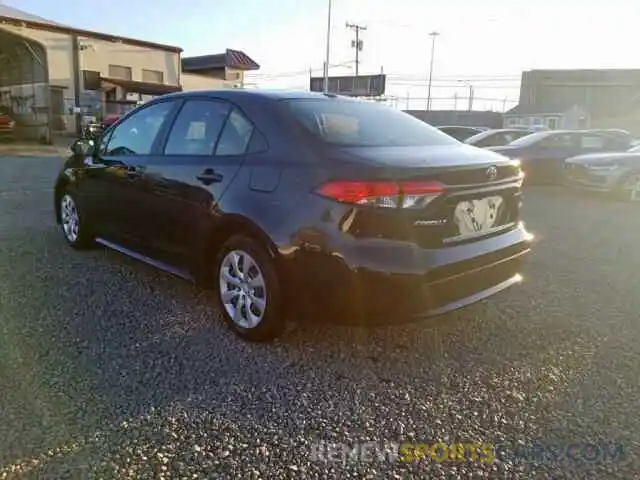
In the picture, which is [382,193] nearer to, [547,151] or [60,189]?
[60,189]

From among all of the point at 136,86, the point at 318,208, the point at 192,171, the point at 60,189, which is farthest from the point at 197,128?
the point at 136,86

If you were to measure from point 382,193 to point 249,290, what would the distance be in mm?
1056

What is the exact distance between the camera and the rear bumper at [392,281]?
2652 mm

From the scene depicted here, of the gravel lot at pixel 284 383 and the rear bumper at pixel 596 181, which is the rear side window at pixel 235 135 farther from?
the rear bumper at pixel 596 181

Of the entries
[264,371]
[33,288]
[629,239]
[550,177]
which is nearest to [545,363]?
[264,371]

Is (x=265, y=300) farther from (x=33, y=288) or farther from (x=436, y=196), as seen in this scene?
(x=33, y=288)

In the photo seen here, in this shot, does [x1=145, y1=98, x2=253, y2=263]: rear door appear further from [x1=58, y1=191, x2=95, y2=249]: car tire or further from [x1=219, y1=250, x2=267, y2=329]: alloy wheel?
[x1=58, y1=191, x2=95, y2=249]: car tire

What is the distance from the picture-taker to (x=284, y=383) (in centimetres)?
276

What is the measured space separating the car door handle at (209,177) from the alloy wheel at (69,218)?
86.6 inches

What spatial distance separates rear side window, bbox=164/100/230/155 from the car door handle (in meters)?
0.14

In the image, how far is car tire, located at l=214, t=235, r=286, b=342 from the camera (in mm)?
3010

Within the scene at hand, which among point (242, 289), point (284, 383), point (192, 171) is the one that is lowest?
point (284, 383)

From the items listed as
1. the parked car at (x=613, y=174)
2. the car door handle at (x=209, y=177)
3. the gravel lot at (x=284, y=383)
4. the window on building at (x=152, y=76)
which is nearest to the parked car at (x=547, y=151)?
the parked car at (x=613, y=174)

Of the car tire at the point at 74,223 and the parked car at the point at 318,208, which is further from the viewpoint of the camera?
the car tire at the point at 74,223
